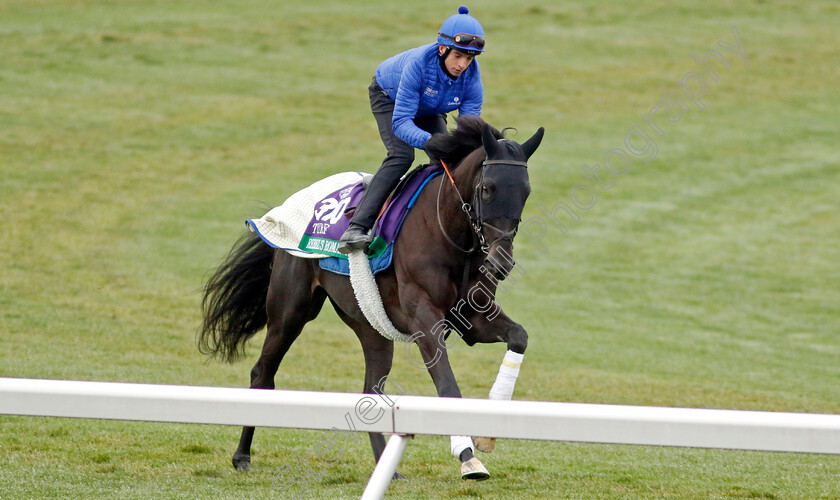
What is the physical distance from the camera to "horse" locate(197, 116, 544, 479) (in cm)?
483

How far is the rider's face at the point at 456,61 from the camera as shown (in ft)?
17.5

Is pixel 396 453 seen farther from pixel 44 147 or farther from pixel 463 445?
pixel 44 147

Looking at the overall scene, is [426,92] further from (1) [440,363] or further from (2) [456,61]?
(1) [440,363]

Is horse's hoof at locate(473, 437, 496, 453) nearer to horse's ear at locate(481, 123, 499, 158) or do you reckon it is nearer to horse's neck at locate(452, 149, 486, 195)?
horse's neck at locate(452, 149, 486, 195)

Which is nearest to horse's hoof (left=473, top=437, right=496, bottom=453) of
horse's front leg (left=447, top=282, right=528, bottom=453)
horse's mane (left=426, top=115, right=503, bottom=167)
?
horse's front leg (left=447, top=282, right=528, bottom=453)

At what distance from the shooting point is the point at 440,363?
496 cm

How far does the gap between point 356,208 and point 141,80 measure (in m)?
17.7

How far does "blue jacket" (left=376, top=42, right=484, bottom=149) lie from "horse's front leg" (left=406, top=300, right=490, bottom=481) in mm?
983

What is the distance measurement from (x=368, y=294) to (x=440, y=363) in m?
0.79

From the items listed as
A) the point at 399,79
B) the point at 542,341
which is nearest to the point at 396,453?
the point at 399,79

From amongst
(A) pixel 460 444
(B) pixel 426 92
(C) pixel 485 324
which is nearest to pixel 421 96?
(B) pixel 426 92

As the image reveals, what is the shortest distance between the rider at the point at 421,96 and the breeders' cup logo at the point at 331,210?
342 millimetres

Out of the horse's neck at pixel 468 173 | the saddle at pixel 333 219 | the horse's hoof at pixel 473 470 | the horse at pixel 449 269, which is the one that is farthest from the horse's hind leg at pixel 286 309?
the horse's hoof at pixel 473 470

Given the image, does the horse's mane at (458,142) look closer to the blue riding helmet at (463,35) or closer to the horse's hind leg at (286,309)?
the blue riding helmet at (463,35)
